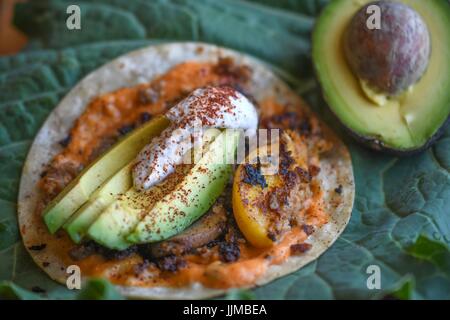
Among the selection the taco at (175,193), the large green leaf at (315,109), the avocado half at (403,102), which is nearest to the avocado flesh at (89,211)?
the taco at (175,193)

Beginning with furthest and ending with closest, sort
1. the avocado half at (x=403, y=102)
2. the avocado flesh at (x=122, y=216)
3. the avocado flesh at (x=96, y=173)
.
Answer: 1. the avocado half at (x=403, y=102)
2. the avocado flesh at (x=96, y=173)
3. the avocado flesh at (x=122, y=216)

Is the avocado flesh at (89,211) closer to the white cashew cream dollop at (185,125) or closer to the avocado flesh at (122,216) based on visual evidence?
the avocado flesh at (122,216)

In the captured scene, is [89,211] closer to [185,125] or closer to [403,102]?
[185,125]

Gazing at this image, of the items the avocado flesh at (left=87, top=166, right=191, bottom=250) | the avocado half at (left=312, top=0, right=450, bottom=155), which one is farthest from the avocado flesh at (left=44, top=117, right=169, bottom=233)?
the avocado half at (left=312, top=0, right=450, bottom=155)

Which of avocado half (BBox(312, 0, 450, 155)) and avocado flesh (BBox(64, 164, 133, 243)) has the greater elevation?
avocado half (BBox(312, 0, 450, 155))

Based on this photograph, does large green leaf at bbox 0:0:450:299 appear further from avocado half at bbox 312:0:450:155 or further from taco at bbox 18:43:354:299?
avocado half at bbox 312:0:450:155
